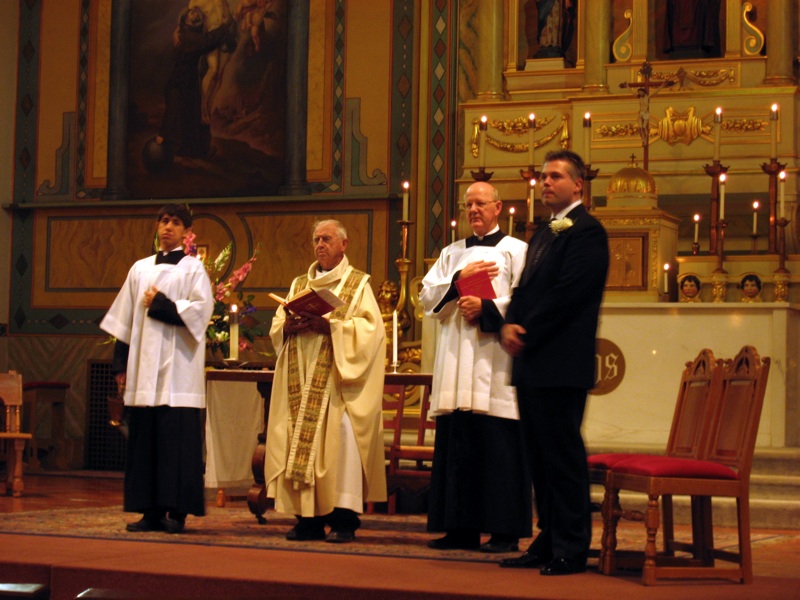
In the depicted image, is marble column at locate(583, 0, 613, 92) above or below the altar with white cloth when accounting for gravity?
above

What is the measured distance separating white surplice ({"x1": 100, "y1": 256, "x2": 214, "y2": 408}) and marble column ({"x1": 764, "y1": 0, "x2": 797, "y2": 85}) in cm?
549

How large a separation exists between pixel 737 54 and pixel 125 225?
5.64 meters

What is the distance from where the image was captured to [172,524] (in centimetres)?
594

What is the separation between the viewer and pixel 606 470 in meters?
4.84

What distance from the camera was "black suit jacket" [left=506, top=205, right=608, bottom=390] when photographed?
15.0 ft

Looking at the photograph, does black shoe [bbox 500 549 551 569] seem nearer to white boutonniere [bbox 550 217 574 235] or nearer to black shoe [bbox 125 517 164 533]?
white boutonniere [bbox 550 217 574 235]

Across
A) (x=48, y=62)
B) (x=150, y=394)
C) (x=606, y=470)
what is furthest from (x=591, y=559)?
(x=48, y=62)

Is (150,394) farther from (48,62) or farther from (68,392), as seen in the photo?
(48,62)

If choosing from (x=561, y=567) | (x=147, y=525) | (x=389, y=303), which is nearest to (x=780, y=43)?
(x=389, y=303)

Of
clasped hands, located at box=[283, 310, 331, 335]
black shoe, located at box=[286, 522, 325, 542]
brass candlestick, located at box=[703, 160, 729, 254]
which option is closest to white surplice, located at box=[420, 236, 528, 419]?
clasped hands, located at box=[283, 310, 331, 335]

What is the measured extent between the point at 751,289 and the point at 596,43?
313cm

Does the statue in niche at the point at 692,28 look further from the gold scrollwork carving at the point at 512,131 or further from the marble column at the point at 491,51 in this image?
the marble column at the point at 491,51

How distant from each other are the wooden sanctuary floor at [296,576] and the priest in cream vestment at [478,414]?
48 centimetres

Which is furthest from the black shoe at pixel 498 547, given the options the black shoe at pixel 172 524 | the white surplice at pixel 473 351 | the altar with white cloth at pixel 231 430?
the altar with white cloth at pixel 231 430
